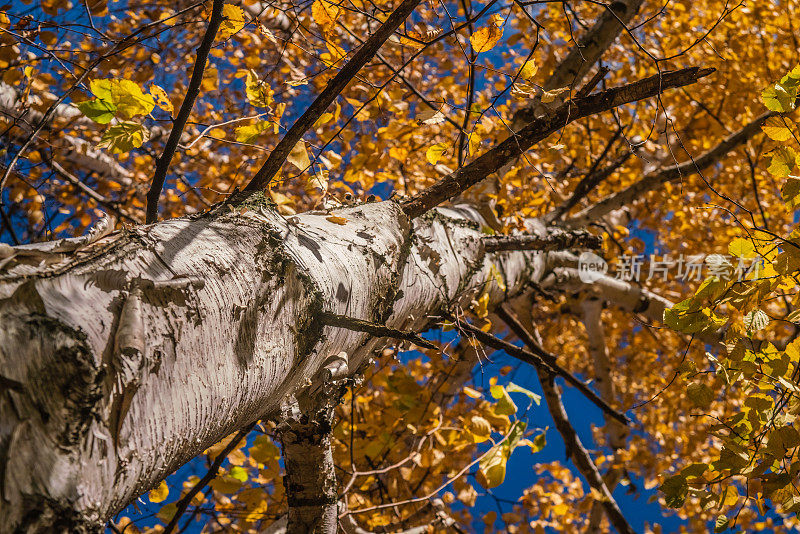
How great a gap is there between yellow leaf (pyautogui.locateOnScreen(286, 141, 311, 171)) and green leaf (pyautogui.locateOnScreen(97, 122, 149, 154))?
0.26m

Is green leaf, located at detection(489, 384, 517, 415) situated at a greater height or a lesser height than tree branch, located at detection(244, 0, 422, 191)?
lesser

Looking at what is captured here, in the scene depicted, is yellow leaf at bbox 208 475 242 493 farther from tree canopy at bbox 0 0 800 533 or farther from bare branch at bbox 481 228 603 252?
bare branch at bbox 481 228 603 252

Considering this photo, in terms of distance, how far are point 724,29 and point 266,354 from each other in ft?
12.7

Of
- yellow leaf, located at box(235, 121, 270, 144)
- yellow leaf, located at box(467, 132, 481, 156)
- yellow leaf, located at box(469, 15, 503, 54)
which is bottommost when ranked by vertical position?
yellow leaf, located at box(235, 121, 270, 144)

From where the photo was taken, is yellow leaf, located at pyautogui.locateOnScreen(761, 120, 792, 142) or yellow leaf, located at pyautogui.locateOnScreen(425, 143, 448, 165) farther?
yellow leaf, located at pyautogui.locateOnScreen(425, 143, 448, 165)

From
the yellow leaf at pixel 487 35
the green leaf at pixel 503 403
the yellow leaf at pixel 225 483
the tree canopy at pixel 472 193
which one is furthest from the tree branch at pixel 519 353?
the yellow leaf at pixel 225 483

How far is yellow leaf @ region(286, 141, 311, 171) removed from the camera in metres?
0.98

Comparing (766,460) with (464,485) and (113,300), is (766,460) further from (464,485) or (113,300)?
(464,485)

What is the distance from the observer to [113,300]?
47 cm

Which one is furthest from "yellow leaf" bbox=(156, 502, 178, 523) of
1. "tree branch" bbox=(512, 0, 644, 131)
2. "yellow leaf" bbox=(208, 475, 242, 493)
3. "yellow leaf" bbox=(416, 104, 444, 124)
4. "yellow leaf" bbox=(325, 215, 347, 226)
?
"tree branch" bbox=(512, 0, 644, 131)

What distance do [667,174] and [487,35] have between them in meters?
1.43

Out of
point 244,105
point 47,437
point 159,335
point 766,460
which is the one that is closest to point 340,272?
point 159,335

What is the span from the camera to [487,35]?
984 millimetres

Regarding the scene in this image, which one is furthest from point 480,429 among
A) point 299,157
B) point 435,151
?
point 299,157
